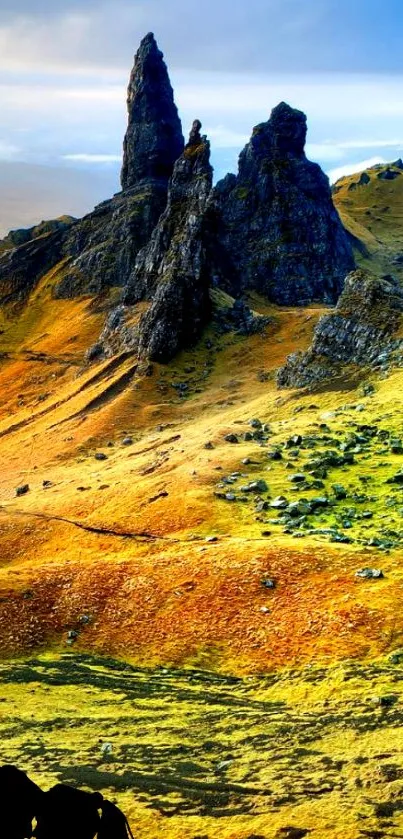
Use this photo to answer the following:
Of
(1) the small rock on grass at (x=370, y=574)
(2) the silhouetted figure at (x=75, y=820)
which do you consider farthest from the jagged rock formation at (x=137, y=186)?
(2) the silhouetted figure at (x=75, y=820)

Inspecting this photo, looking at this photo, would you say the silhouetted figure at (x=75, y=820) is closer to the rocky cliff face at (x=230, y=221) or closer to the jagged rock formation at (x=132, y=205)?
the rocky cliff face at (x=230, y=221)

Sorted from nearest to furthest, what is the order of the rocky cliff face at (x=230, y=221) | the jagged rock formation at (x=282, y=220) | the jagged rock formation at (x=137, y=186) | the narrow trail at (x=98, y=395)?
the narrow trail at (x=98, y=395) → the rocky cliff face at (x=230, y=221) → the jagged rock formation at (x=282, y=220) → the jagged rock formation at (x=137, y=186)

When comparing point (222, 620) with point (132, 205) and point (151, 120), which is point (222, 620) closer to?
point (132, 205)

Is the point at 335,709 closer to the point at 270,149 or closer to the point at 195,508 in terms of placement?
the point at 195,508

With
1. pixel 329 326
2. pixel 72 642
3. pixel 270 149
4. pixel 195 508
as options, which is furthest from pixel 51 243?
pixel 72 642

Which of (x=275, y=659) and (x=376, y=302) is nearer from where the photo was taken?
(x=275, y=659)

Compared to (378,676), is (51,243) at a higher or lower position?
higher

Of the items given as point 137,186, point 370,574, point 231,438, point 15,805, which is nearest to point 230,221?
point 137,186

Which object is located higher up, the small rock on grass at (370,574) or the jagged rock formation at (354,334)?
the jagged rock formation at (354,334)
